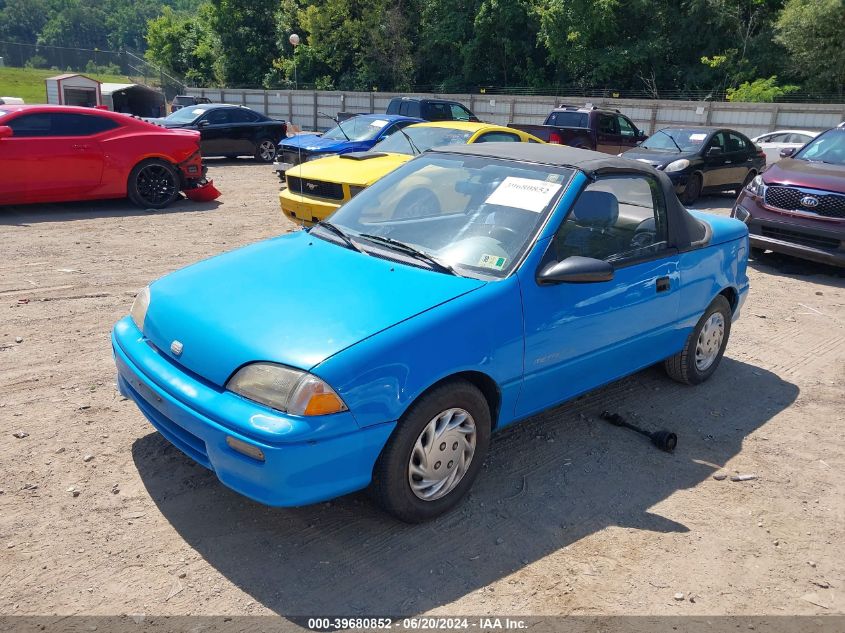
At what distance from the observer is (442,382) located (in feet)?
10.8

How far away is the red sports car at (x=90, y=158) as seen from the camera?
988 centimetres

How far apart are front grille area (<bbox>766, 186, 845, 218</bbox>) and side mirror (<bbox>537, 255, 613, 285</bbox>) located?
6.19 meters

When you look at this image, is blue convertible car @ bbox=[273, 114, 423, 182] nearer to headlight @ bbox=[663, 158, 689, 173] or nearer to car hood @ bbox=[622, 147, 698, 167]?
car hood @ bbox=[622, 147, 698, 167]

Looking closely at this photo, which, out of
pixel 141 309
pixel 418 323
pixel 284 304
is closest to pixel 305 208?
pixel 141 309

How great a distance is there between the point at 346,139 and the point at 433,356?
10708 mm

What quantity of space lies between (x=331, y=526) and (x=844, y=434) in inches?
137

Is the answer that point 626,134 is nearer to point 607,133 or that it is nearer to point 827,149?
point 607,133

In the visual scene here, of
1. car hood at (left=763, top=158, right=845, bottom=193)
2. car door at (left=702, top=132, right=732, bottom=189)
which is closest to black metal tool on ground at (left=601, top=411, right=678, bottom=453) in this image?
car hood at (left=763, top=158, right=845, bottom=193)

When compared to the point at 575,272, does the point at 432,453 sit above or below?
below

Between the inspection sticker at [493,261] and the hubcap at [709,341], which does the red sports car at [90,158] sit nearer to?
the inspection sticker at [493,261]

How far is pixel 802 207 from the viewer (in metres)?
8.70

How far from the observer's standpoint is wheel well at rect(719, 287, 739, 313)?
5.40 meters

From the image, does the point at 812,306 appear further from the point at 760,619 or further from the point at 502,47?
the point at 502,47

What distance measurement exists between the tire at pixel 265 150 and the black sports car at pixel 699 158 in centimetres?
962
